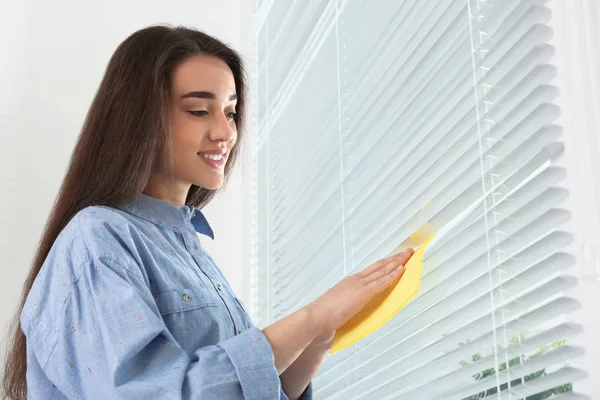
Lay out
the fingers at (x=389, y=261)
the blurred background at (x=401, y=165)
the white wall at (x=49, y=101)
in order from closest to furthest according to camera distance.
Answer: the blurred background at (x=401, y=165)
the fingers at (x=389, y=261)
the white wall at (x=49, y=101)

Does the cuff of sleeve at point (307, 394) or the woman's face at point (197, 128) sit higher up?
the woman's face at point (197, 128)

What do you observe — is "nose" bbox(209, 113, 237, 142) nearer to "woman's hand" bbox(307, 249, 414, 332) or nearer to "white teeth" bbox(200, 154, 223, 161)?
"white teeth" bbox(200, 154, 223, 161)

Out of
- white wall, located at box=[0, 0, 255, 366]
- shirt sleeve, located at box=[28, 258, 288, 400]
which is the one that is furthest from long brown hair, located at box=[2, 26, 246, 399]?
white wall, located at box=[0, 0, 255, 366]

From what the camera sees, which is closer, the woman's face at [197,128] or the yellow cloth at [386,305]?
the yellow cloth at [386,305]

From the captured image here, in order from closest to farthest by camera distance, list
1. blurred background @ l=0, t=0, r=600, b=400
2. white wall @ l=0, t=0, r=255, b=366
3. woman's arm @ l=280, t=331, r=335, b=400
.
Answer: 1. blurred background @ l=0, t=0, r=600, b=400
2. woman's arm @ l=280, t=331, r=335, b=400
3. white wall @ l=0, t=0, r=255, b=366

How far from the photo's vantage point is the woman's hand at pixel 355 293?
1.07 metres

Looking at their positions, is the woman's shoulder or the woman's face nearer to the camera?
the woman's shoulder

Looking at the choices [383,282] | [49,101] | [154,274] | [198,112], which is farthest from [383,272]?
[49,101]

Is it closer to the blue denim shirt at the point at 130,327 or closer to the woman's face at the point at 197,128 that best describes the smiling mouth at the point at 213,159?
the woman's face at the point at 197,128

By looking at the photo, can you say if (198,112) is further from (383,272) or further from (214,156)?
(383,272)

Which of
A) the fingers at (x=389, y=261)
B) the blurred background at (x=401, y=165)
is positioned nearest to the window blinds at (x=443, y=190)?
the blurred background at (x=401, y=165)

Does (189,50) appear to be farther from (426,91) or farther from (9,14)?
(9,14)

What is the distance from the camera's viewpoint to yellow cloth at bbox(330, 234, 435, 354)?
1.01 metres

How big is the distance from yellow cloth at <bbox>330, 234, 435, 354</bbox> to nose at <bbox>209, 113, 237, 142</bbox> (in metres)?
0.38
